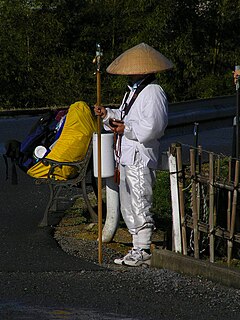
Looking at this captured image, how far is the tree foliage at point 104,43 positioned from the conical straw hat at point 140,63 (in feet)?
43.4

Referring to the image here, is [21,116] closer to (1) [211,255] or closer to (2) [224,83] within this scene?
(2) [224,83]

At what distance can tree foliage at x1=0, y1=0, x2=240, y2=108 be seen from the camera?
2259cm

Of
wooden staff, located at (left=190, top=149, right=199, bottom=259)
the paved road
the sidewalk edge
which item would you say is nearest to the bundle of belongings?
the paved road

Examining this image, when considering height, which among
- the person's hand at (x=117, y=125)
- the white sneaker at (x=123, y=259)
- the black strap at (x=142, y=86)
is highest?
the black strap at (x=142, y=86)

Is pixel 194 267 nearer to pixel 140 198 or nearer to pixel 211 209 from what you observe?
pixel 211 209

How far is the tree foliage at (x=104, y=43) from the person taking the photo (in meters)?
22.6

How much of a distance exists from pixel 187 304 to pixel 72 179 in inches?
126

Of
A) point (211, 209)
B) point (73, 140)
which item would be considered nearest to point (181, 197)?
point (211, 209)

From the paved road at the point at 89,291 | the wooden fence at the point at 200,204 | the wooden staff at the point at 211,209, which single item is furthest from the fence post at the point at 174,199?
the paved road at the point at 89,291

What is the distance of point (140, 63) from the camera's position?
8.67 m

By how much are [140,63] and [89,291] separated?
2046 millimetres

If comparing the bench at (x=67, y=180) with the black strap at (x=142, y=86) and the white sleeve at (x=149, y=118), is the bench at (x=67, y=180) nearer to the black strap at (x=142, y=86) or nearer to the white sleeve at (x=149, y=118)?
the black strap at (x=142, y=86)

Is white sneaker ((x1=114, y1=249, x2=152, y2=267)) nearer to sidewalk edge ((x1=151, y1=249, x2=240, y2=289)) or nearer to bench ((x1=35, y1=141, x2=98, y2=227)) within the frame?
sidewalk edge ((x1=151, y1=249, x2=240, y2=289))

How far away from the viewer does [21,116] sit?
19.1 meters
